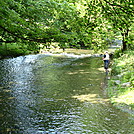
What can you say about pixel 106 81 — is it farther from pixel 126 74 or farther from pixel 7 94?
pixel 7 94

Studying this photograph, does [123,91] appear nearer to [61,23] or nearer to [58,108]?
[58,108]

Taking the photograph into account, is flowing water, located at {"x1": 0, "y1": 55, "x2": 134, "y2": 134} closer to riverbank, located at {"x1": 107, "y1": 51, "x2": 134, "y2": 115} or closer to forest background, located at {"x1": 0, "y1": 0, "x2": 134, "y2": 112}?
riverbank, located at {"x1": 107, "y1": 51, "x2": 134, "y2": 115}

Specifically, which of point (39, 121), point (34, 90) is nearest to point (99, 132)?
point (39, 121)

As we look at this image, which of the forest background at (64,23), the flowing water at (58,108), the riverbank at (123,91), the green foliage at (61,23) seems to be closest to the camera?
the forest background at (64,23)

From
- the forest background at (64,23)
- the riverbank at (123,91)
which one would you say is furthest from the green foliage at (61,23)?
the riverbank at (123,91)

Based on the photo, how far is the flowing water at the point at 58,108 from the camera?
8805 mm

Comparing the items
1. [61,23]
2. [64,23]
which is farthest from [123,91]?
[61,23]

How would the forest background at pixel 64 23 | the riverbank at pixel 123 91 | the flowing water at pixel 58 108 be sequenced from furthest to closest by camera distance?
the riverbank at pixel 123 91
the flowing water at pixel 58 108
the forest background at pixel 64 23

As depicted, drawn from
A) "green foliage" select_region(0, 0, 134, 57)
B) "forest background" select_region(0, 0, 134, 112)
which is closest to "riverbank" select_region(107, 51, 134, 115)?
"forest background" select_region(0, 0, 134, 112)

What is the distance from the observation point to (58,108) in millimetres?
11172

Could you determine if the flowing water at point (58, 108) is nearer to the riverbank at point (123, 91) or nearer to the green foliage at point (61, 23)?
the riverbank at point (123, 91)

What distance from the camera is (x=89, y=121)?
9547 millimetres

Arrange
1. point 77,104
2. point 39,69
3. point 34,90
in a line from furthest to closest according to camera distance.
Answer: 1. point 39,69
2. point 34,90
3. point 77,104

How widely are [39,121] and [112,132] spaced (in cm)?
338
